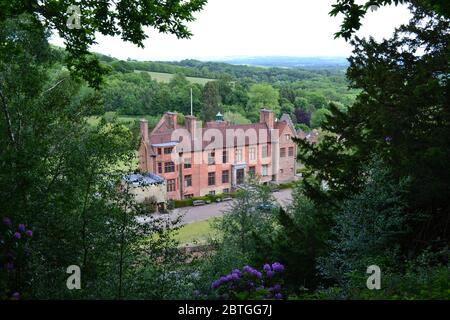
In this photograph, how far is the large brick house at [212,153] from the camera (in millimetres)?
40831

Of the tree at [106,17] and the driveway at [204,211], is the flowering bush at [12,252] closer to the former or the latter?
the tree at [106,17]

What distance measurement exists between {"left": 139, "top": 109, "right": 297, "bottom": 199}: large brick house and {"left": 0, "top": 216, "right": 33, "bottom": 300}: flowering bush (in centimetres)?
3215

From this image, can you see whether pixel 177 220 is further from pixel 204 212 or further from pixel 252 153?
pixel 252 153

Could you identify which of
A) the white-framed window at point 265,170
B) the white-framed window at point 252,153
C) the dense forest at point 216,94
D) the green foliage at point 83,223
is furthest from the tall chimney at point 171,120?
the green foliage at point 83,223

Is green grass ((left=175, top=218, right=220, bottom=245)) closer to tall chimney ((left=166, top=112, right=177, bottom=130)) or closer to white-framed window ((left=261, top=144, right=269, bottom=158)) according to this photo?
tall chimney ((left=166, top=112, right=177, bottom=130))

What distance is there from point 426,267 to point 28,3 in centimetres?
762

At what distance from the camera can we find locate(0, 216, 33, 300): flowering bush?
5.41m

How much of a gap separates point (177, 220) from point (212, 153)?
36279 millimetres

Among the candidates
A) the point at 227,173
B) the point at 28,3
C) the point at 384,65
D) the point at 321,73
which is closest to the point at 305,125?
the point at 227,173

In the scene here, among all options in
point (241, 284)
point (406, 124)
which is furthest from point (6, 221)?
point (406, 124)

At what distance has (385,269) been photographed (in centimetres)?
742

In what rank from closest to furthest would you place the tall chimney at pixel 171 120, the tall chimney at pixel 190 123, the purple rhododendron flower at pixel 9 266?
the purple rhododendron flower at pixel 9 266
the tall chimney at pixel 190 123
the tall chimney at pixel 171 120

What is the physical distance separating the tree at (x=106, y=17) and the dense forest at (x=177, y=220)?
2 cm
